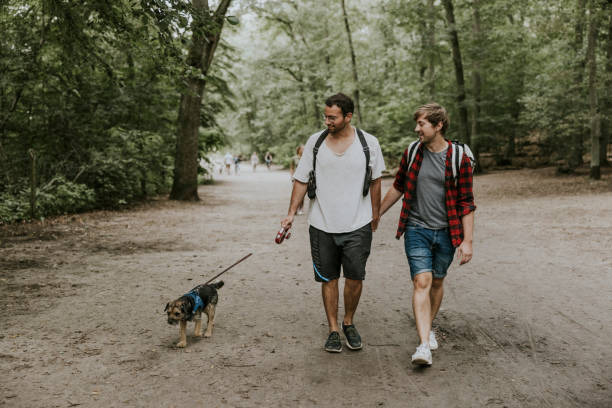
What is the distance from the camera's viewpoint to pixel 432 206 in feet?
12.8

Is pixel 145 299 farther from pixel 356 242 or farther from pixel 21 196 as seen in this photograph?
pixel 21 196

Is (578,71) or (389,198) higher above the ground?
(578,71)

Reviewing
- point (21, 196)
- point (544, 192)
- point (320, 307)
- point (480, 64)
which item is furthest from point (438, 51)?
point (320, 307)

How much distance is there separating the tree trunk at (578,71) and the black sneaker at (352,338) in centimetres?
1739

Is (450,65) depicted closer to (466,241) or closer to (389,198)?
(389,198)

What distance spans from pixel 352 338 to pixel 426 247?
3.22 ft

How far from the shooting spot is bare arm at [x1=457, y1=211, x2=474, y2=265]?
381 cm

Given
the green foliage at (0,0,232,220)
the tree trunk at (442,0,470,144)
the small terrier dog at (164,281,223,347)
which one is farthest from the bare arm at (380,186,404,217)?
the tree trunk at (442,0,470,144)

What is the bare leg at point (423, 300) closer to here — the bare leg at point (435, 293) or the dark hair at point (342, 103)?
the bare leg at point (435, 293)

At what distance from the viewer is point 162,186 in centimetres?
1930

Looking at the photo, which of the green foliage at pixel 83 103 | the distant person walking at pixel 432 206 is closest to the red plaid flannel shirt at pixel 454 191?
the distant person walking at pixel 432 206

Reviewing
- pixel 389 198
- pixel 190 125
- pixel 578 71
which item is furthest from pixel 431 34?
pixel 389 198

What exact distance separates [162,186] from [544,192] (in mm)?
13783

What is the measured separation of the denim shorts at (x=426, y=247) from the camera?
3.92m
